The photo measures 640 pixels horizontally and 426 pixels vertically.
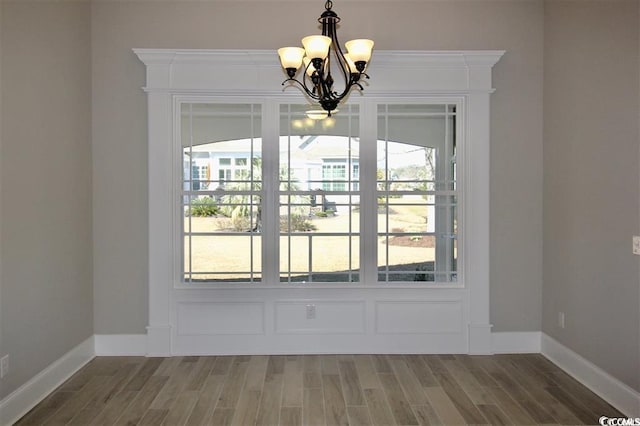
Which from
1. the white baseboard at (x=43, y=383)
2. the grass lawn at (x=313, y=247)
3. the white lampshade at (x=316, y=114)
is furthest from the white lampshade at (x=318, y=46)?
the white baseboard at (x=43, y=383)

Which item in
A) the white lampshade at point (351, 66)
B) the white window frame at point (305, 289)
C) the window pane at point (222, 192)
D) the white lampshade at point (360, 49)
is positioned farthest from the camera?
the window pane at point (222, 192)

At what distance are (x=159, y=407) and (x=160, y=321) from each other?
1.07m

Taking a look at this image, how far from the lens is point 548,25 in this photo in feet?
12.8

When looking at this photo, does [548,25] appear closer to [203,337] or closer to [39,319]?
[203,337]

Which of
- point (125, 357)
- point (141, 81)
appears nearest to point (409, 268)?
point (125, 357)

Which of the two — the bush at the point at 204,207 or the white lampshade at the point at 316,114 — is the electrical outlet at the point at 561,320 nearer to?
the white lampshade at the point at 316,114

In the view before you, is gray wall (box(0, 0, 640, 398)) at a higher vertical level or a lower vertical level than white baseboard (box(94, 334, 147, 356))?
higher

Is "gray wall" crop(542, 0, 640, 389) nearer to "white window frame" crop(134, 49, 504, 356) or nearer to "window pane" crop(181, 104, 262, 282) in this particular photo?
"white window frame" crop(134, 49, 504, 356)

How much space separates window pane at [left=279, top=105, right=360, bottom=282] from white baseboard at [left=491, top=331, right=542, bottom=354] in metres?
1.41

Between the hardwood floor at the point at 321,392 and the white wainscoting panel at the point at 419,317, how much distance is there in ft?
0.80

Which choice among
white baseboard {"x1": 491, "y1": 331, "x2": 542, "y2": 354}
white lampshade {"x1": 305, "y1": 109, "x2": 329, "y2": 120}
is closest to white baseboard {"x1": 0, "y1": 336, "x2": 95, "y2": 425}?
white lampshade {"x1": 305, "y1": 109, "x2": 329, "y2": 120}

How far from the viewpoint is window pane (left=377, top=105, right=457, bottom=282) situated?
4.05 meters

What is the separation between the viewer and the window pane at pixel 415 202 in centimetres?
405

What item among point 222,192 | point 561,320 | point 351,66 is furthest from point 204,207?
point 561,320
